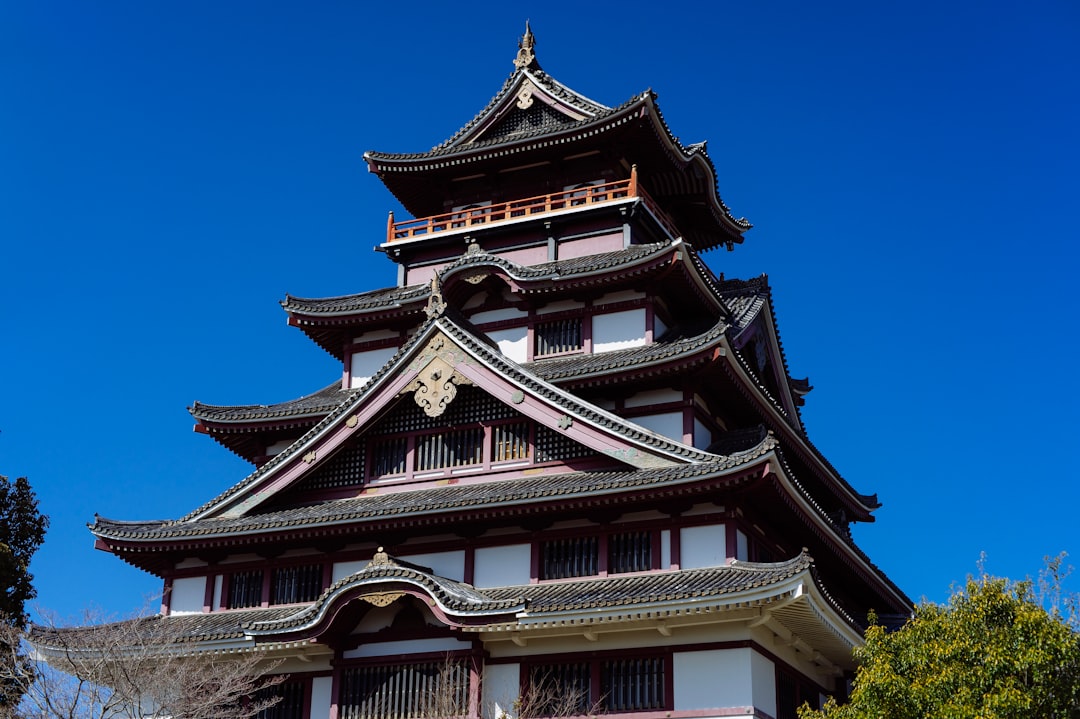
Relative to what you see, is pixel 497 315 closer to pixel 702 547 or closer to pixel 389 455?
pixel 389 455

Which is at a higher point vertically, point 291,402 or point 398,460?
point 291,402

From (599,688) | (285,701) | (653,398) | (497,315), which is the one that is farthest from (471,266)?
(599,688)

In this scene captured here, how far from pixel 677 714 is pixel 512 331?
12.0 metres

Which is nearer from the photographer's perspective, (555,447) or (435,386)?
(555,447)

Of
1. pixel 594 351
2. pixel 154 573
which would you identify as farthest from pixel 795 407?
pixel 154 573

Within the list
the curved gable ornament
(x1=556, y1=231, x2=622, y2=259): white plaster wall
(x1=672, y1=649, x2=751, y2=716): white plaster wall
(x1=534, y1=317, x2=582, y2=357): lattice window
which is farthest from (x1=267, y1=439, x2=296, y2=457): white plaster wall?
(x1=672, y1=649, x2=751, y2=716): white plaster wall

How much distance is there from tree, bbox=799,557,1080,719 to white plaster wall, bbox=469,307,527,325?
13.4 m

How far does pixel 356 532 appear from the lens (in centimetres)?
2511

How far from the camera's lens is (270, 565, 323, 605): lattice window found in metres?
26.1

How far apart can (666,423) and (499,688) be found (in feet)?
23.5

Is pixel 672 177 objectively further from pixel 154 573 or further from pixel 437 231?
pixel 154 573

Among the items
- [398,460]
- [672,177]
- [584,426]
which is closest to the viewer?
[584,426]

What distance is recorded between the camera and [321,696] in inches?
957

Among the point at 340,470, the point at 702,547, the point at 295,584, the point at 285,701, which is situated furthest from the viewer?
the point at 340,470
